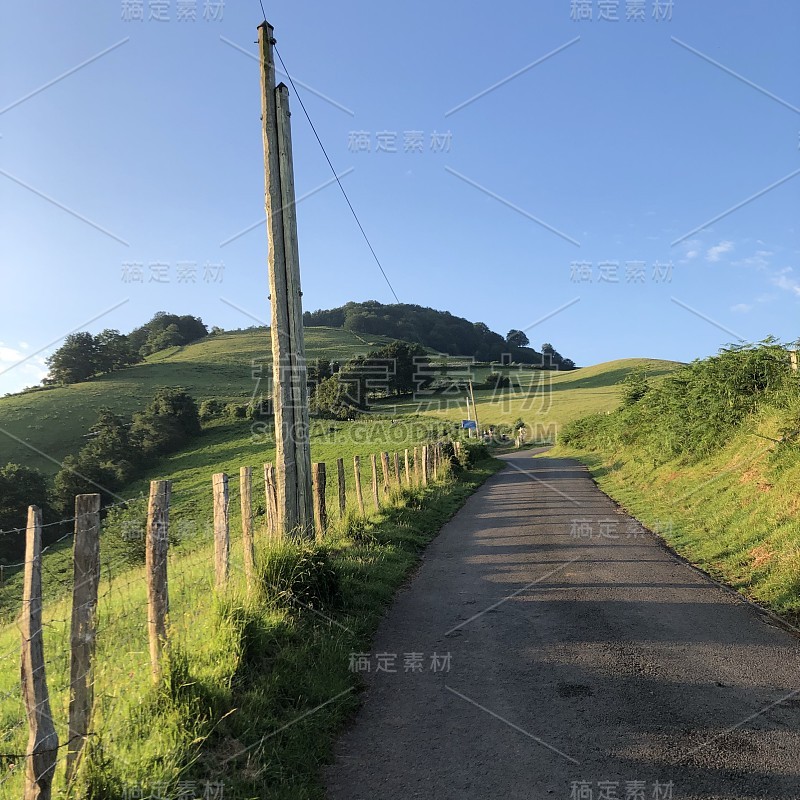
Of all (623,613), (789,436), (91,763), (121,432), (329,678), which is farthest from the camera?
(121,432)

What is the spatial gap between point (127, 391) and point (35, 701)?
88.4 meters

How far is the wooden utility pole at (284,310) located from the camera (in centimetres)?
817

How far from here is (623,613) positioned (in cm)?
675

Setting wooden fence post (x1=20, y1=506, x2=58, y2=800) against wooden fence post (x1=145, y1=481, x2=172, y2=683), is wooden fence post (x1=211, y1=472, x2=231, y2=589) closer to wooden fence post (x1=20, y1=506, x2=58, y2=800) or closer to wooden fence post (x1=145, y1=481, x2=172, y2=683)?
wooden fence post (x1=145, y1=481, x2=172, y2=683)

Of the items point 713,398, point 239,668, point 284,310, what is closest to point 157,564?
point 239,668

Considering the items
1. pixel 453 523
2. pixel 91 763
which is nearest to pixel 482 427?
pixel 453 523

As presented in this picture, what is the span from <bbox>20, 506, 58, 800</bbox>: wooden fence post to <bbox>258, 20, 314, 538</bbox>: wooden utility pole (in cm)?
472

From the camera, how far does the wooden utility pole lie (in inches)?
322

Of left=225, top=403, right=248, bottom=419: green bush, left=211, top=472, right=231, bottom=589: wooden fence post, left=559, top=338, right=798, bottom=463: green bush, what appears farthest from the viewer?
left=225, top=403, right=248, bottom=419: green bush

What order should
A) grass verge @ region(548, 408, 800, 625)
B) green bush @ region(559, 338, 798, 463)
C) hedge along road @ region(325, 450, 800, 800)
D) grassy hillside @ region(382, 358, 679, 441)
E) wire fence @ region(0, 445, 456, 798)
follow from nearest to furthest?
wire fence @ region(0, 445, 456, 798) < hedge along road @ region(325, 450, 800, 800) < grass verge @ region(548, 408, 800, 625) < green bush @ region(559, 338, 798, 463) < grassy hillside @ region(382, 358, 679, 441)

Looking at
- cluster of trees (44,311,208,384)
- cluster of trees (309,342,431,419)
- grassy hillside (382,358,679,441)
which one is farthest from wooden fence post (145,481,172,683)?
cluster of trees (44,311,208,384)

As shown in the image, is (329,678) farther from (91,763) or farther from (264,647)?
(91,763)

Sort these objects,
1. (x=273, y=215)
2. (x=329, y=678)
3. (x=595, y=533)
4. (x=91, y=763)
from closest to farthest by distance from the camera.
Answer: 1. (x=91, y=763)
2. (x=329, y=678)
3. (x=273, y=215)
4. (x=595, y=533)

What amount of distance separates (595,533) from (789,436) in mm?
4063
